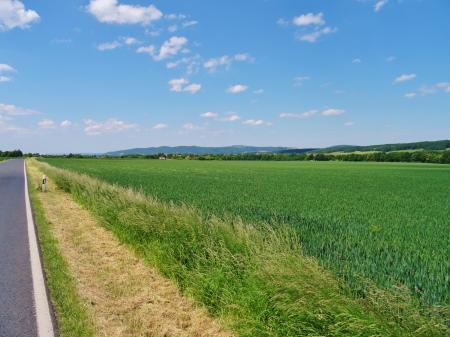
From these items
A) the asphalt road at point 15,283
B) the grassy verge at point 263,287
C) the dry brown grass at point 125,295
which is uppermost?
the grassy verge at point 263,287

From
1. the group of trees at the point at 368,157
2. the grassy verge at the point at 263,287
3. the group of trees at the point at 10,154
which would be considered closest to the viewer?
the grassy verge at the point at 263,287

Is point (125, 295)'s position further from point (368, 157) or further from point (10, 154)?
point (10, 154)

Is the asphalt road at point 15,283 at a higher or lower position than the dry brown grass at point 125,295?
higher

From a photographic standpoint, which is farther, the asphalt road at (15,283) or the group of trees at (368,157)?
the group of trees at (368,157)

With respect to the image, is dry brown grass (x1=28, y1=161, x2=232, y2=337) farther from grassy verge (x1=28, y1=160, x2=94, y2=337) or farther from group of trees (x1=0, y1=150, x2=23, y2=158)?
group of trees (x1=0, y1=150, x2=23, y2=158)

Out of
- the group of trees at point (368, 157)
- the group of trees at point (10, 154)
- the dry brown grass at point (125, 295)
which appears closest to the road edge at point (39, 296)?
the dry brown grass at point (125, 295)

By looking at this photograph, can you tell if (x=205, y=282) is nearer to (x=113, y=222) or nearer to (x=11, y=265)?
(x=11, y=265)

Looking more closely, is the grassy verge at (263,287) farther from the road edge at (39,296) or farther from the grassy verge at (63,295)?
the road edge at (39,296)

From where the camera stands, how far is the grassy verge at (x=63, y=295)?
5.23 meters

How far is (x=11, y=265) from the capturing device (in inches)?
326

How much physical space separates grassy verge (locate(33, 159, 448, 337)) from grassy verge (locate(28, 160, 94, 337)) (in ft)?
5.41

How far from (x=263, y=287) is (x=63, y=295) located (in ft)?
11.1

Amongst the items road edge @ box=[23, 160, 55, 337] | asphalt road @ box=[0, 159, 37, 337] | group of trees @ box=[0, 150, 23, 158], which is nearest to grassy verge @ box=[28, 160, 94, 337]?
road edge @ box=[23, 160, 55, 337]

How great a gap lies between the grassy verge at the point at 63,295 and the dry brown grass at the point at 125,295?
5.2 inches
